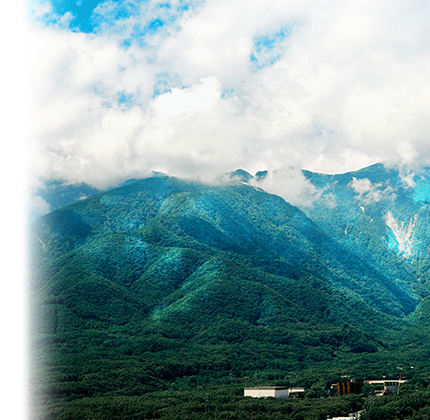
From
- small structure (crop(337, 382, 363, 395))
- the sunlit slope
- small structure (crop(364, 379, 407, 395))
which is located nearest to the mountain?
the sunlit slope

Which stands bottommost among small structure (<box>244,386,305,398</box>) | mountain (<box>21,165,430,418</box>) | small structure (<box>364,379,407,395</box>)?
small structure (<box>364,379,407,395</box>)

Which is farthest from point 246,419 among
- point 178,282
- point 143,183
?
point 143,183

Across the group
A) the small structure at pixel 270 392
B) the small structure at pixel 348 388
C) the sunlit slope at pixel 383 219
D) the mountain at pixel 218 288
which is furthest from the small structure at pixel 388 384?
the sunlit slope at pixel 383 219

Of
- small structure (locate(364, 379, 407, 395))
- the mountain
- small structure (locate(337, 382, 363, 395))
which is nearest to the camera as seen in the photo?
small structure (locate(337, 382, 363, 395))

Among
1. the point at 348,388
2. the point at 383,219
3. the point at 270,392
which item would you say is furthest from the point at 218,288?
the point at 383,219

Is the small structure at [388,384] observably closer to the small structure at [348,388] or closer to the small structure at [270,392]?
the small structure at [348,388]

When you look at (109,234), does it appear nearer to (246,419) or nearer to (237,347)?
(237,347)

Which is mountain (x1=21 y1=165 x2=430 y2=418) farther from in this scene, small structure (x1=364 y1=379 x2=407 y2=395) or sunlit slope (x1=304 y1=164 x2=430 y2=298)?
small structure (x1=364 y1=379 x2=407 y2=395)

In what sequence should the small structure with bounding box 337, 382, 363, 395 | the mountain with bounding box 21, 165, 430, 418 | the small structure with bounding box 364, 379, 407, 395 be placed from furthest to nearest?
the mountain with bounding box 21, 165, 430, 418 < the small structure with bounding box 364, 379, 407, 395 < the small structure with bounding box 337, 382, 363, 395
